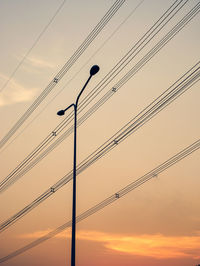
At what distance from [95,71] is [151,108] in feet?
11.8

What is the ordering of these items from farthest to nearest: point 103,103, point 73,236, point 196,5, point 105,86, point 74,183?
point 103,103 → point 105,86 → point 74,183 → point 73,236 → point 196,5

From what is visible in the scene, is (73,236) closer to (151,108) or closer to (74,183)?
(74,183)

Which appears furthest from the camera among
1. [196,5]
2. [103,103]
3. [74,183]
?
[103,103]

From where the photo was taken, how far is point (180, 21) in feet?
50.4

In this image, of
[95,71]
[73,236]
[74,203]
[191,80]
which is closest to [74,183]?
[74,203]

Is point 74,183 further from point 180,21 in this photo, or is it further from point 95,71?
point 180,21

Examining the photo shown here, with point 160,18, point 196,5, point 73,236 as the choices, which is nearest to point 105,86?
point 160,18

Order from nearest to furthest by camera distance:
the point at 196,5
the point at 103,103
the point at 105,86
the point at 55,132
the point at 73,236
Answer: the point at 196,5, the point at 73,236, the point at 105,86, the point at 103,103, the point at 55,132

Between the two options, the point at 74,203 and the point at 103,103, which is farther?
the point at 103,103

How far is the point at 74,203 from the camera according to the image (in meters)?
16.5

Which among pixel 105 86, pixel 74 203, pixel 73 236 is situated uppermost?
pixel 105 86

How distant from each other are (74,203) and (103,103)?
20.2 feet

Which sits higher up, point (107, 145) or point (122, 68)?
point (122, 68)

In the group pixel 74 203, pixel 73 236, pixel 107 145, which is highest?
pixel 107 145
